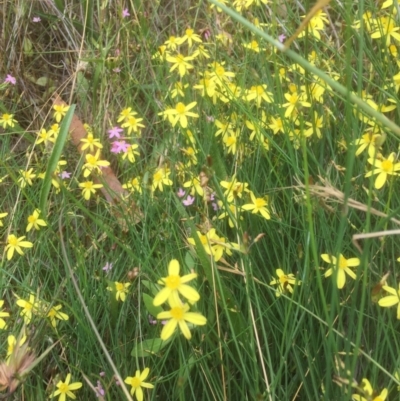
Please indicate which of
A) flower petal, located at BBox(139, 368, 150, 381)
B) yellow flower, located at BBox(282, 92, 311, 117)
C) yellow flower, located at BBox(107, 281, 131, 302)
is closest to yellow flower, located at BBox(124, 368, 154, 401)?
flower petal, located at BBox(139, 368, 150, 381)

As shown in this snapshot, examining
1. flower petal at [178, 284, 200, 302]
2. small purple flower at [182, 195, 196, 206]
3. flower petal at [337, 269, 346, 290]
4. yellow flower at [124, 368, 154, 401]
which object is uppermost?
flower petal at [178, 284, 200, 302]

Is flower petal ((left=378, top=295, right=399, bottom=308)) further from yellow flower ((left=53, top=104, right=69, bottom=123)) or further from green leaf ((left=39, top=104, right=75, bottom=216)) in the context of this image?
yellow flower ((left=53, top=104, right=69, bottom=123))

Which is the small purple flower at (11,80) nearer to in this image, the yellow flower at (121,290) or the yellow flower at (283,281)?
the yellow flower at (121,290)

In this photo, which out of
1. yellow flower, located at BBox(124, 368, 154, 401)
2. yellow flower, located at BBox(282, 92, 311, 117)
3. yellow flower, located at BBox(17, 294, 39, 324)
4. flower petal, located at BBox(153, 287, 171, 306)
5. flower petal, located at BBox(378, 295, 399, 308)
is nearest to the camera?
flower petal, located at BBox(153, 287, 171, 306)

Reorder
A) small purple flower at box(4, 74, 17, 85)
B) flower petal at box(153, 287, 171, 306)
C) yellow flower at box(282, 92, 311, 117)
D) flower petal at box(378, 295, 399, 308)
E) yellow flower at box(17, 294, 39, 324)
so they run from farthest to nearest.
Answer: small purple flower at box(4, 74, 17, 85)
yellow flower at box(282, 92, 311, 117)
yellow flower at box(17, 294, 39, 324)
flower petal at box(378, 295, 399, 308)
flower petal at box(153, 287, 171, 306)

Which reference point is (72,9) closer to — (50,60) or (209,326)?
(50,60)

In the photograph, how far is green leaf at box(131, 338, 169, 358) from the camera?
2.74 feet

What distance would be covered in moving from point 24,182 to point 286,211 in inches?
23.7

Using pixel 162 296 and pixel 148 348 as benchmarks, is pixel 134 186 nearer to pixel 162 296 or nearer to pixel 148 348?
pixel 148 348

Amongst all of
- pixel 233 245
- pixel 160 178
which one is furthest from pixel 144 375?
pixel 160 178

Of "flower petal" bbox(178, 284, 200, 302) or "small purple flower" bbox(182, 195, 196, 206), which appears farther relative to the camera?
"small purple flower" bbox(182, 195, 196, 206)

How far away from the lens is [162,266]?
1.03 m

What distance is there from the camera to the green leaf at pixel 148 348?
84cm

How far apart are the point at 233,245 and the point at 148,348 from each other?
21 centimetres
